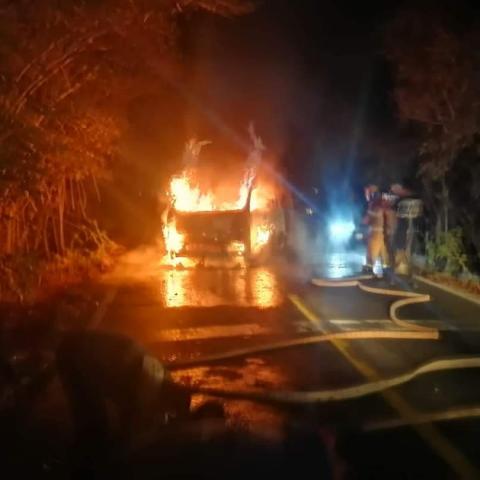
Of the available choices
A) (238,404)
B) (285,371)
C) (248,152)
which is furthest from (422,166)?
(238,404)

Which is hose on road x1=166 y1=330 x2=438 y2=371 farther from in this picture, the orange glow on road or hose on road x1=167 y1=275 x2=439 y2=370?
the orange glow on road

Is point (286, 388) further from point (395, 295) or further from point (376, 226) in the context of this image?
point (376, 226)

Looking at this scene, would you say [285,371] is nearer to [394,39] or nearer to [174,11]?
[174,11]

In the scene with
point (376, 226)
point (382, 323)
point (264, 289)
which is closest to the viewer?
point (382, 323)

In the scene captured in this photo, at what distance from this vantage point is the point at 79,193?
23453mm

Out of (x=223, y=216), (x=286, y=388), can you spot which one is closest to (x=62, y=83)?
(x=223, y=216)

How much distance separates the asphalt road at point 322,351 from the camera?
6.33 m

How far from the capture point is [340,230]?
3045cm

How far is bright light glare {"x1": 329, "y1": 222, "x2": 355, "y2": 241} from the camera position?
99.0 feet

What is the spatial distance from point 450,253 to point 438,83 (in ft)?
12.2

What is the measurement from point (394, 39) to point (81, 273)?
9128 mm

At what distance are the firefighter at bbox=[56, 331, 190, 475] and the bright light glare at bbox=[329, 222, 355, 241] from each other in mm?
24097

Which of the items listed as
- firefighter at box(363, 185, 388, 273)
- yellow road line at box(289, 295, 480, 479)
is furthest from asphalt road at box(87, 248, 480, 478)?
firefighter at box(363, 185, 388, 273)

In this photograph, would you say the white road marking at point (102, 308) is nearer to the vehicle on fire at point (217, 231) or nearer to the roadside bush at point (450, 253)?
the vehicle on fire at point (217, 231)
